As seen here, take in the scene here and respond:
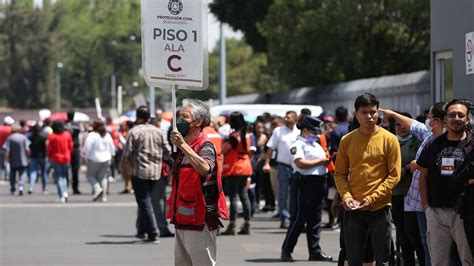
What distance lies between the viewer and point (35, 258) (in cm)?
1584

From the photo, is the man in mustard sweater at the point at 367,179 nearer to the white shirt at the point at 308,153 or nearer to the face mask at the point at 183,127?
the face mask at the point at 183,127

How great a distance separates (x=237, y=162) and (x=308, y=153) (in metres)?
3.54

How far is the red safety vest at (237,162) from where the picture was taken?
61.7 ft

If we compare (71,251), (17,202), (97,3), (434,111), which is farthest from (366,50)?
(97,3)

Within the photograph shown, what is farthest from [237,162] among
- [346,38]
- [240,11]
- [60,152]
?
[240,11]

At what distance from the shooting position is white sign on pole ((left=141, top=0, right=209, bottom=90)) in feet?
35.0

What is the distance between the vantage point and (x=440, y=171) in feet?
34.5

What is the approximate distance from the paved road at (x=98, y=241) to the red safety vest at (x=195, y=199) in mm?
5111

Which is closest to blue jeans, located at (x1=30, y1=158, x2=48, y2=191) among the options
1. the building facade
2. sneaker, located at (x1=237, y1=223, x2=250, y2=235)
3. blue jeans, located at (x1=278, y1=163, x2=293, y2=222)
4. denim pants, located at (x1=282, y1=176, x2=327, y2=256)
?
blue jeans, located at (x1=278, y1=163, x2=293, y2=222)

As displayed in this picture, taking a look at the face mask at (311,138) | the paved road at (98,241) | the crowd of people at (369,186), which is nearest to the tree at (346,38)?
the paved road at (98,241)

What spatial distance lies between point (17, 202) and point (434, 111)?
17714 mm

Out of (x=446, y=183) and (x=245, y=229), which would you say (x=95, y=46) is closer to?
(x=245, y=229)

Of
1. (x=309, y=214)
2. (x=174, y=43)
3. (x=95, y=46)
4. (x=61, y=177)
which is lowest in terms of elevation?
(x=61, y=177)

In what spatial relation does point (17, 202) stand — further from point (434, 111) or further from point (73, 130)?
point (434, 111)
